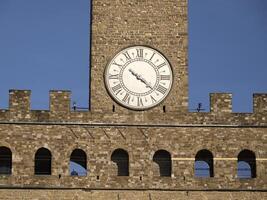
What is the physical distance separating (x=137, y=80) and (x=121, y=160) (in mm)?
3439

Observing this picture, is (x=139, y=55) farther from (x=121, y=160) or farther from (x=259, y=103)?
(x=259, y=103)

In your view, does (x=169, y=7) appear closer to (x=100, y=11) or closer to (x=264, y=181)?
(x=100, y=11)

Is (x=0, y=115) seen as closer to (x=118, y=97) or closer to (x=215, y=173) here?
(x=118, y=97)

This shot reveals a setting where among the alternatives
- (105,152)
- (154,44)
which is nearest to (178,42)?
(154,44)

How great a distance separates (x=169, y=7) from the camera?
198 ft

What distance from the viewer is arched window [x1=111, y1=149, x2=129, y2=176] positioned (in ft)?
193

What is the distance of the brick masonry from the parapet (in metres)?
0.04

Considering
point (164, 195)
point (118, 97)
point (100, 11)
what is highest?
point (100, 11)

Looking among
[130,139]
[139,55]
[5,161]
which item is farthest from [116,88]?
[5,161]

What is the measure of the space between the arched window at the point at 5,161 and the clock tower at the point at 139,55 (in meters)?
3.99

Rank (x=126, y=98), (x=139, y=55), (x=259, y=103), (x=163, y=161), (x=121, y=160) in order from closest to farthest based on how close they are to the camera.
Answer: (x=121, y=160) → (x=163, y=161) → (x=126, y=98) → (x=259, y=103) → (x=139, y=55)

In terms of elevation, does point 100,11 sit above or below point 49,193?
above

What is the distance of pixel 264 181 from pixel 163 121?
16.0 feet

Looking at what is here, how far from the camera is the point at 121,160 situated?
193 feet
